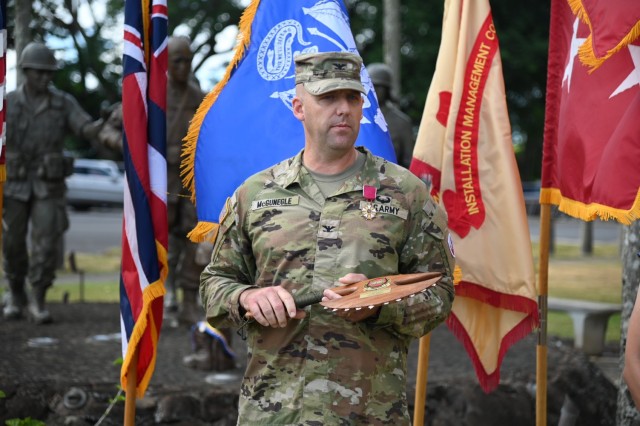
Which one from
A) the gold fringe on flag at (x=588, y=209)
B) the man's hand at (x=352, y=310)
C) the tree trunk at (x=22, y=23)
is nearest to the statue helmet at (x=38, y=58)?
the tree trunk at (x=22, y=23)

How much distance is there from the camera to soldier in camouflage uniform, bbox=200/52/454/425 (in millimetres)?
3107

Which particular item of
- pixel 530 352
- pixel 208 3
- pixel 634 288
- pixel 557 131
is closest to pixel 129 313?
pixel 557 131

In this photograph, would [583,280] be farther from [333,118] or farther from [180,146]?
[333,118]

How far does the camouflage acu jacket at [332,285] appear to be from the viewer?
122 inches

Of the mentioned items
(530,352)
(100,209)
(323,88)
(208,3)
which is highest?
(208,3)

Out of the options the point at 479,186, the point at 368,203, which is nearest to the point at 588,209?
the point at 479,186

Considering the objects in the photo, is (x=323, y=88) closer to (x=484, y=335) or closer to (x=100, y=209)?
(x=484, y=335)

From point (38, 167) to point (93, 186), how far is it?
23.5m

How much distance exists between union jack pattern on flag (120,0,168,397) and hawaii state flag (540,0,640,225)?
6.47 ft

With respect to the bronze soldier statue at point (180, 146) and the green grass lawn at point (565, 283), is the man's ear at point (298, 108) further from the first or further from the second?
the green grass lawn at point (565, 283)

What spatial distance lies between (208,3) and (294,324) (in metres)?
21.4

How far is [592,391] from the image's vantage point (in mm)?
7090

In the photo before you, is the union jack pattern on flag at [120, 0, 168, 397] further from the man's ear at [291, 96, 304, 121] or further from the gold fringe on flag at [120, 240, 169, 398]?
the man's ear at [291, 96, 304, 121]

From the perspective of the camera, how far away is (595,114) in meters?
4.68
